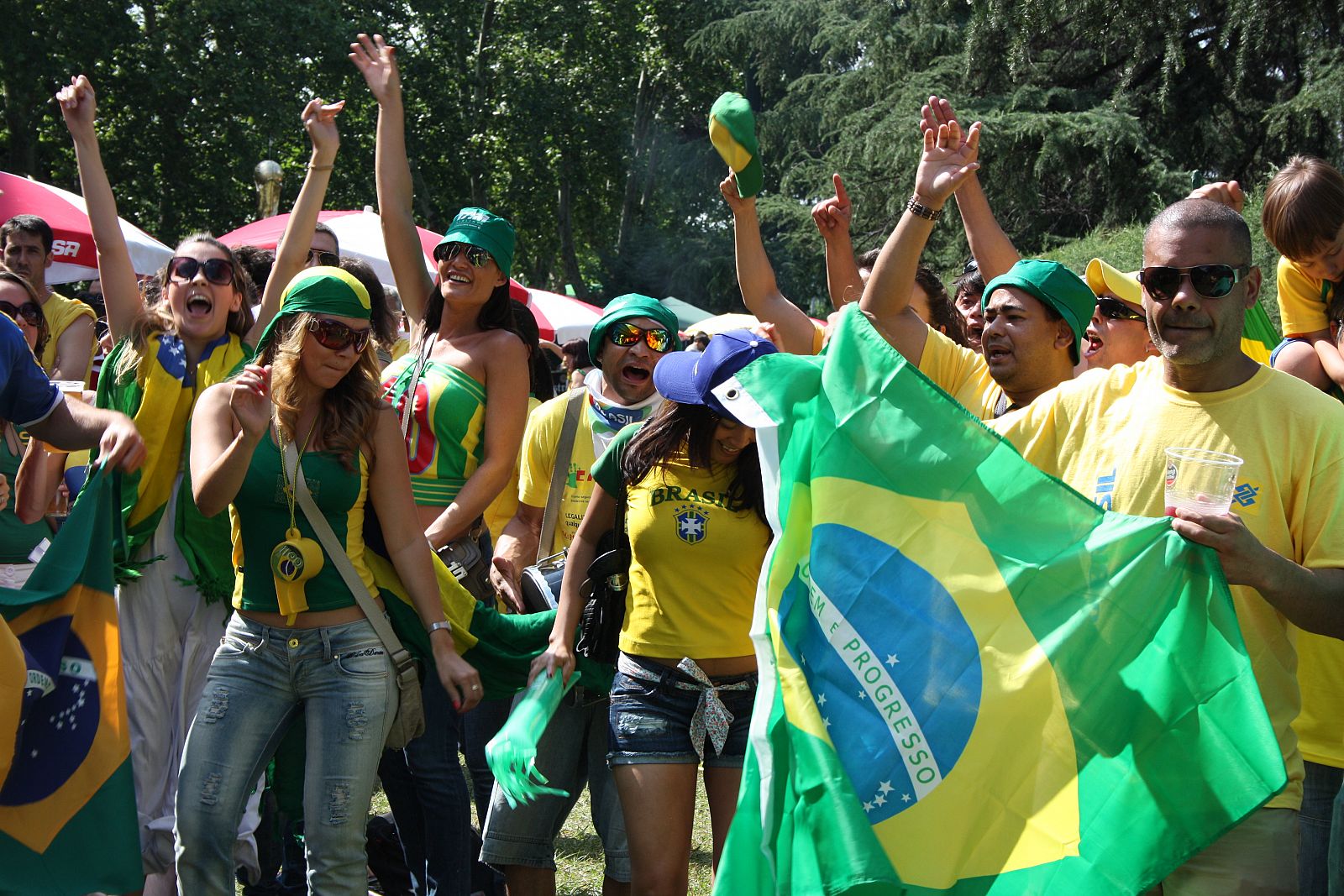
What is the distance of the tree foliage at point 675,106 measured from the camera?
1903cm

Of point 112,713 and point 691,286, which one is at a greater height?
point 691,286

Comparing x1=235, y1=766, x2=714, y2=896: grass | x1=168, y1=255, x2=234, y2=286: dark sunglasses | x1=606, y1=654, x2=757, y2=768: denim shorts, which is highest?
x1=168, y1=255, x2=234, y2=286: dark sunglasses

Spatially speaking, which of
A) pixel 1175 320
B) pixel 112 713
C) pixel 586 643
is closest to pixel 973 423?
pixel 1175 320

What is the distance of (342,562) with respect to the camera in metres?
4.07

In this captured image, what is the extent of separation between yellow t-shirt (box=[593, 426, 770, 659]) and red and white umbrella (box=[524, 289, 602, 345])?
10.7 meters

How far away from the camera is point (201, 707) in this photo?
3.96 metres

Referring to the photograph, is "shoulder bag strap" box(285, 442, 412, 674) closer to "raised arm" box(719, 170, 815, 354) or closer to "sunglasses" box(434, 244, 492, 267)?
"sunglasses" box(434, 244, 492, 267)

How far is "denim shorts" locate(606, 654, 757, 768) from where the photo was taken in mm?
4070

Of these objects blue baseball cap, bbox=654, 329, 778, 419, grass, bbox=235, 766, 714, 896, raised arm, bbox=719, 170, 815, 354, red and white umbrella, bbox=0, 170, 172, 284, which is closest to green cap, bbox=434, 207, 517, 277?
raised arm, bbox=719, 170, 815, 354

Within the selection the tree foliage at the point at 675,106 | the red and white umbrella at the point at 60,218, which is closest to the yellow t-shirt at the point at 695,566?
the red and white umbrella at the point at 60,218

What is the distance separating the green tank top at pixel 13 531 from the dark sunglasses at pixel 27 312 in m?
0.96

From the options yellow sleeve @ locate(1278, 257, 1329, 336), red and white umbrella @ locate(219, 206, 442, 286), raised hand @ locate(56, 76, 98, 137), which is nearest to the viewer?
yellow sleeve @ locate(1278, 257, 1329, 336)

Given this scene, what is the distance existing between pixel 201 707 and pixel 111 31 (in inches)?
1074

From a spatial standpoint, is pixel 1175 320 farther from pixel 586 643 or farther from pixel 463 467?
pixel 463 467
